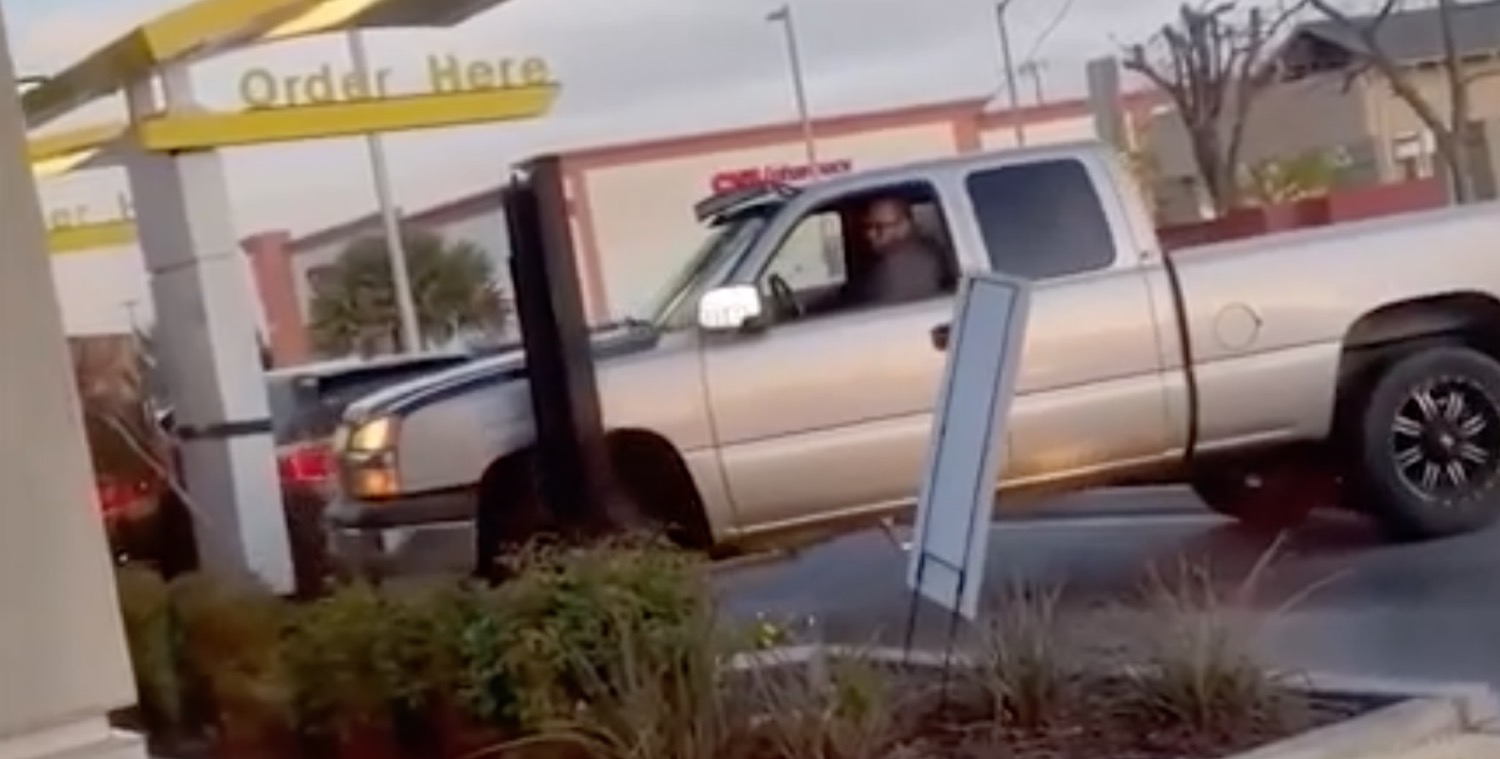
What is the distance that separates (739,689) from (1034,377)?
2.27 metres

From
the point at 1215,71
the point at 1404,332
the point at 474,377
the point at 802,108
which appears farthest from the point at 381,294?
the point at 1404,332

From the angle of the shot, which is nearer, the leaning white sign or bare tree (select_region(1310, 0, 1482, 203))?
the leaning white sign

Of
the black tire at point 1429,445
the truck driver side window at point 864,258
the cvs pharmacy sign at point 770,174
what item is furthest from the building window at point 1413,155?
the cvs pharmacy sign at point 770,174

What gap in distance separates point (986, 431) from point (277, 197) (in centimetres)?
237

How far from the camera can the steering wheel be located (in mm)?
8500

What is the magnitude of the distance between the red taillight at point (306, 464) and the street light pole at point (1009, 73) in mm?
2378

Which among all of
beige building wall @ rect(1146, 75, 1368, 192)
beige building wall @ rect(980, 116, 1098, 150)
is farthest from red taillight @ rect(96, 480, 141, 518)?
beige building wall @ rect(1146, 75, 1368, 192)

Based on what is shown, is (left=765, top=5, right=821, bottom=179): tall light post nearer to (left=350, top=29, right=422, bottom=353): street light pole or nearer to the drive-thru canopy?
the drive-thru canopy

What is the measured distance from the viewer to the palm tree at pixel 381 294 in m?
8.00

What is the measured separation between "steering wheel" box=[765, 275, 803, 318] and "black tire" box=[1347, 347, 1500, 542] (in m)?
1.91

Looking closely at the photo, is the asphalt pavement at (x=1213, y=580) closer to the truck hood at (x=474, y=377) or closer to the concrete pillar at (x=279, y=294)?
the truck hood at (x=474, y=377)

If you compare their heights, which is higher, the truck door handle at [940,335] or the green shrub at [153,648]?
the truck door handle at [940,335]

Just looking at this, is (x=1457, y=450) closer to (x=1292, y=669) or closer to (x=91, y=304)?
(x=1292, y=669)

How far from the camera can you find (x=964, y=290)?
24.8 feet
